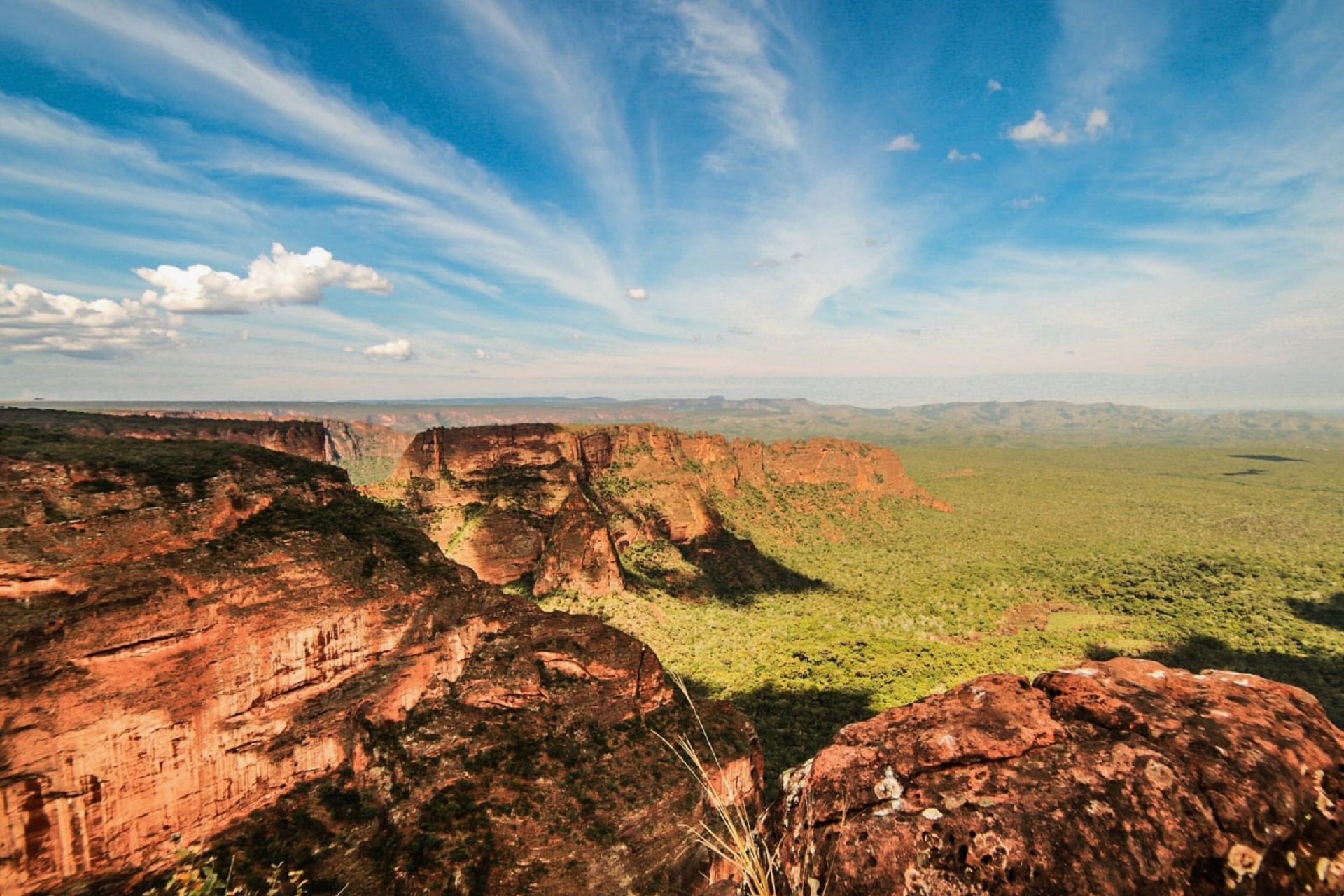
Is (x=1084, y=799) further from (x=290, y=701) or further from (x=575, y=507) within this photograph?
(x=575, y=507)

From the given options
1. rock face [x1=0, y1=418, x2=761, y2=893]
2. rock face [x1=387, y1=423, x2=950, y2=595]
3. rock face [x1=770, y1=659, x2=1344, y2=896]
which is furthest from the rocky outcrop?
rock face [x1=770, y1=659, x2=1344, y2=896]

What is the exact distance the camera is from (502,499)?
70.8 m

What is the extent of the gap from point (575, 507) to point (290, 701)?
1719 inches

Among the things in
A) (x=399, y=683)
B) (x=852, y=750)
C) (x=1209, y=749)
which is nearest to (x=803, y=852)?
(x=852, y=750)

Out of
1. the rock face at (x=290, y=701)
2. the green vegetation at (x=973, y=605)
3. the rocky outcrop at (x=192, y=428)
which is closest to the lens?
the rock face at (x=290, y=701)

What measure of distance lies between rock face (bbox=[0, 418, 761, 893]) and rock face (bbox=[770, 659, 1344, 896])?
1458 cm

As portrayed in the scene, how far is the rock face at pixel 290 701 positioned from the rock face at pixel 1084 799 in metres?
14.6

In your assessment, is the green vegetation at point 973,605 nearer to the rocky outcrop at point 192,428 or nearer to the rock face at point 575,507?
the rock face at point 575,507

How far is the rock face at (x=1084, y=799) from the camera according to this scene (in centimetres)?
605

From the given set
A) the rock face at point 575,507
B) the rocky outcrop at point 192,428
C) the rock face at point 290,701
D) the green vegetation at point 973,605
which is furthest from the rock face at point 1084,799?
the rocky outcrop at point 192,428

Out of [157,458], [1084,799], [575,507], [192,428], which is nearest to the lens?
[1084,799]

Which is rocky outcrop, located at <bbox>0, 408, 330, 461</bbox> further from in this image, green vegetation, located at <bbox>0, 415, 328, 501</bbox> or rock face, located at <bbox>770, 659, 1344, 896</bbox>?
rock face, located at <bbox>770, 659, 1344, 896</bbox>

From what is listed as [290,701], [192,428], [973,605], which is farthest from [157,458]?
[973,605]

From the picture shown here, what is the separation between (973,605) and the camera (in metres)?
75.2
